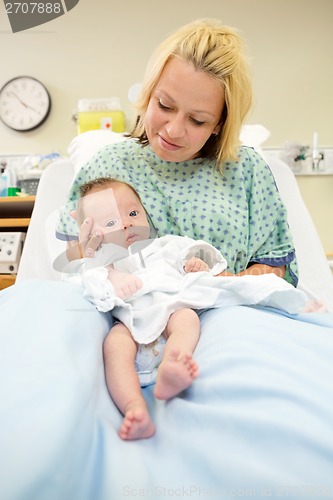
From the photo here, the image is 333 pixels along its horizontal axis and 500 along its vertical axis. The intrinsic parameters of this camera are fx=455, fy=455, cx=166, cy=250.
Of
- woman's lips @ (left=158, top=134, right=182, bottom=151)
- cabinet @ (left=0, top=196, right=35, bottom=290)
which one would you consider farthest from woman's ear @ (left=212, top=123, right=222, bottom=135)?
cabinet @ (left=0, top=196, right=35, bottom=290)

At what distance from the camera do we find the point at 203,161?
51.6 inches

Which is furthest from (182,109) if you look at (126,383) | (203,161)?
(126,383)

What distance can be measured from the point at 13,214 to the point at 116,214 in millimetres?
1570

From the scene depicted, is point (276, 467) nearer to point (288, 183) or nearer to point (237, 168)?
point (237, 168)

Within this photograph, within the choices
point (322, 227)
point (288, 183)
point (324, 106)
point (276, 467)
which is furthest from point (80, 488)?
point (324, 106)

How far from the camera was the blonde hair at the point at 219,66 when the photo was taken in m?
1.12

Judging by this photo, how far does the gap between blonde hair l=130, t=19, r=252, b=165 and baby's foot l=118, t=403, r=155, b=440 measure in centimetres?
84

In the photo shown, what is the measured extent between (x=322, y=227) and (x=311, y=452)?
247 centimetres

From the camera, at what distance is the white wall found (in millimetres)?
2715

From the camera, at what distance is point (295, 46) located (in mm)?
2738

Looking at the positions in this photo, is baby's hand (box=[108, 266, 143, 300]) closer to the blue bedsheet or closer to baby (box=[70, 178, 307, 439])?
baby (box=[70, 178, 307, 439])

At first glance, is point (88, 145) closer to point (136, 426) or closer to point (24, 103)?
point (24, 103)

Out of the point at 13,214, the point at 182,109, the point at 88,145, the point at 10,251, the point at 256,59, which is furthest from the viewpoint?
the point at 256,59

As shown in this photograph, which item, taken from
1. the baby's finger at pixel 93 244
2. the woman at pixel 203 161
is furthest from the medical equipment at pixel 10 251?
the baby's finger at pixel 93 244
